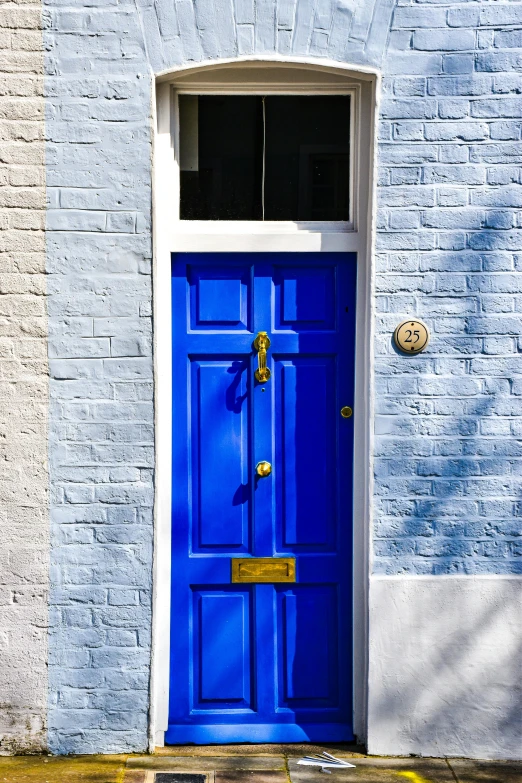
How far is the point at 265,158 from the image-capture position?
12.9 feet

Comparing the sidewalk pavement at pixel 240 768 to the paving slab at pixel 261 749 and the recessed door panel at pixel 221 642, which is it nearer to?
the paving slab at pixel 261 749

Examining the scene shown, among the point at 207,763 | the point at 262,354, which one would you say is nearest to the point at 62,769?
the point at 207,763

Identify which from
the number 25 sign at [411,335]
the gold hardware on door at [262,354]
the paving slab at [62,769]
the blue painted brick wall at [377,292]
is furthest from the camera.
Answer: the gold hardware on door at [262,354]

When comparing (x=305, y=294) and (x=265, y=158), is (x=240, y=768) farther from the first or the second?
(x=265, y=158)

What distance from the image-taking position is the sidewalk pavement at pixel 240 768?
11.7 feet

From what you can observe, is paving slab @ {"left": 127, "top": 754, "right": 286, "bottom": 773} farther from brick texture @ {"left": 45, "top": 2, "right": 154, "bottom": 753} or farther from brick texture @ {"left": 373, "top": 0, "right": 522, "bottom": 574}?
brick texture @ {"left": 373, "top": 0, "right": 522, "bottom": 574}

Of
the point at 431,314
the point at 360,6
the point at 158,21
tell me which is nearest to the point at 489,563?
the point at 431,314

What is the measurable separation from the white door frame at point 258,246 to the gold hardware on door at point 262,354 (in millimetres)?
419

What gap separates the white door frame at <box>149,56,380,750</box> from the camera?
3.79 metres

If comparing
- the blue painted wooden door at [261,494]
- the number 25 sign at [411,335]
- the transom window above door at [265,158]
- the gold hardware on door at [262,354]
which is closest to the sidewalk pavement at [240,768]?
the blue painted wooden door at [261,494]

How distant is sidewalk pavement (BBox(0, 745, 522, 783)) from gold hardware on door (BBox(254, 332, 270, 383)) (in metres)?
1.78

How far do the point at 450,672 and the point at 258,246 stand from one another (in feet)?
7.22

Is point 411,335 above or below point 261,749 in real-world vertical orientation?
above

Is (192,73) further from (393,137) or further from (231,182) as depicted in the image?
(393,137)
